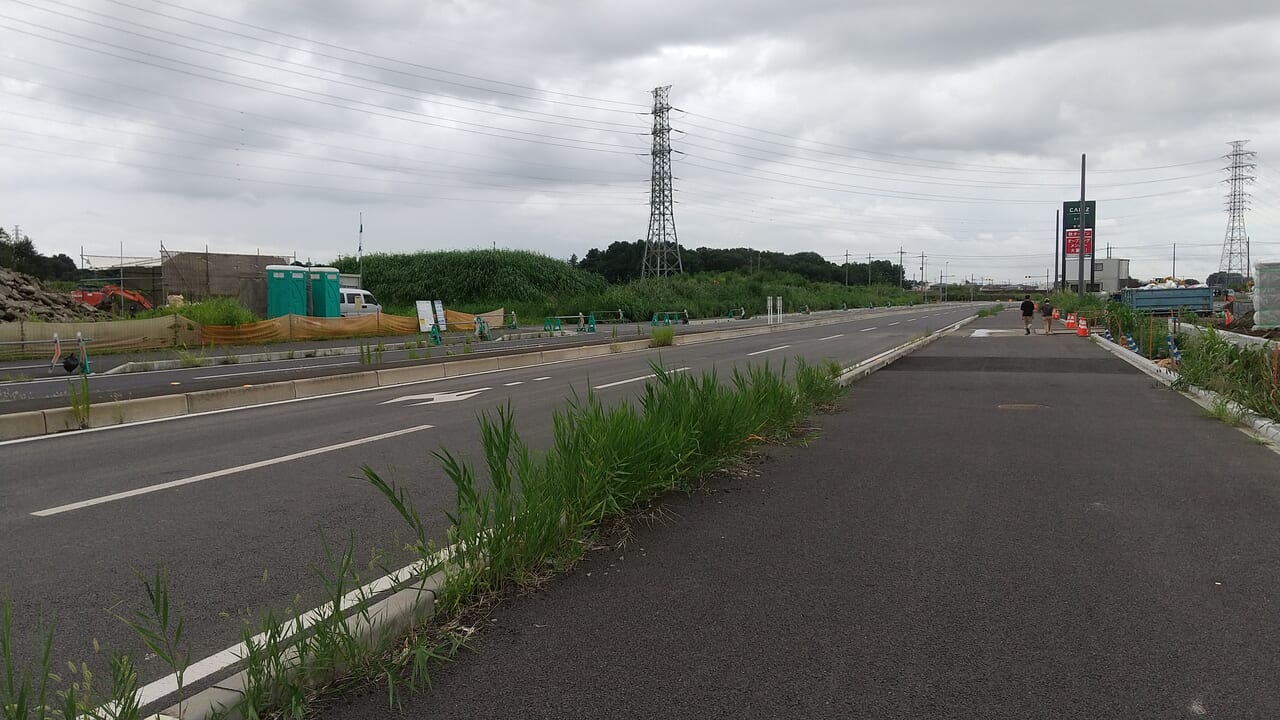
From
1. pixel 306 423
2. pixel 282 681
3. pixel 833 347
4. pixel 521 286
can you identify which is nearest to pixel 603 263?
pixel 521 286

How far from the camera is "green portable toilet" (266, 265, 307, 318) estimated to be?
33.0m

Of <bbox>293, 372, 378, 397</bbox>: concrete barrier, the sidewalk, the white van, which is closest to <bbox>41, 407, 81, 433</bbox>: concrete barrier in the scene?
<bbox>293, 372, 378, 397</bbox>: concrete barrier

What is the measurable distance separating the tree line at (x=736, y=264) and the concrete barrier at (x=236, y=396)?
251 feet

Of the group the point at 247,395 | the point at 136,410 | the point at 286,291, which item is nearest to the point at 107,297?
the point at 286,291

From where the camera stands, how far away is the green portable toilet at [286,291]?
33.0 m

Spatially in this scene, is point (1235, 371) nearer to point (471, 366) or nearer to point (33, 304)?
point (471, 366)

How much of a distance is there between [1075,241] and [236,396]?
51.3 meters

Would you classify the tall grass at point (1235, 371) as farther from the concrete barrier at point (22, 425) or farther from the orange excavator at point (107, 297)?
the orange excavator at point (107, 297)

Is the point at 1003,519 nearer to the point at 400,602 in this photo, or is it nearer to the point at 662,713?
the point at 662,713

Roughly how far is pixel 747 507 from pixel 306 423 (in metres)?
6.68

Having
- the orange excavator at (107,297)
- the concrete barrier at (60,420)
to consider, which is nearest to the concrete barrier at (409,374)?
the concrete barrier at (60,420)

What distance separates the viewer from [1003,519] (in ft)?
18.6

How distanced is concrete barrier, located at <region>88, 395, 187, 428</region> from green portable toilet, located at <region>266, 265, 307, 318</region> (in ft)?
75.8

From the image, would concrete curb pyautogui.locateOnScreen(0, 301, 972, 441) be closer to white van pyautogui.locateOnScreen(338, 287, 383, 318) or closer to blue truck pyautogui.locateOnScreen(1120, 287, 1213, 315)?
white van pyautogui.locateOnScreen(338, 287, 383, 318)
